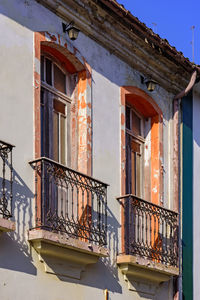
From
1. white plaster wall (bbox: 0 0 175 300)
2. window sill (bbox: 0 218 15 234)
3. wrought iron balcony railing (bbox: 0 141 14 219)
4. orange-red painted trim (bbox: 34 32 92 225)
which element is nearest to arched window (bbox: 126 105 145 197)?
white plaster wall (bbox: 0 0 175 300)

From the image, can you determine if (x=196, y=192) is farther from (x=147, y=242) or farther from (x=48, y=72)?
(x=48, y=72)

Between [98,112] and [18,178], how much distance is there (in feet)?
8.31

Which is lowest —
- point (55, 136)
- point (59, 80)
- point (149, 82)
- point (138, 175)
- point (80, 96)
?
point (138, 175)

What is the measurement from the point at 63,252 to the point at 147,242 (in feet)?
8.07

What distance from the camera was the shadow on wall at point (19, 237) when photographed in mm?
10086

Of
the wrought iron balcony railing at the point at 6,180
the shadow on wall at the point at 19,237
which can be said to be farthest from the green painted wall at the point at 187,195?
the wrought iron balcony railing at the point at 6,180

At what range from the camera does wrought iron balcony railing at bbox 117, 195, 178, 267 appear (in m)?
12.5

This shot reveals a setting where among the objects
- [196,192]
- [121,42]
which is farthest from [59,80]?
[196,192]

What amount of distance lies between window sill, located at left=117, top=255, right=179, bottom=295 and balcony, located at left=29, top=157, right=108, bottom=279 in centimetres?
60

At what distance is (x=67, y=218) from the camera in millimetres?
11289

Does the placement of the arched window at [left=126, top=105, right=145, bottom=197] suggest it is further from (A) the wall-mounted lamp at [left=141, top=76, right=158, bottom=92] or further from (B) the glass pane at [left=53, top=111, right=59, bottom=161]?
(B) the glass pane at [left=53, top=111, right=59, bottom=161]

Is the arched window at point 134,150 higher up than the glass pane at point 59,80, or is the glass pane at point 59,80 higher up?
the glass pane at point 59,80

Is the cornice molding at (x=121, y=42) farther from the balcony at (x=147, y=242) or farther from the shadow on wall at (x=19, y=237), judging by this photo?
the shadow on wall at (x=19, y=237)

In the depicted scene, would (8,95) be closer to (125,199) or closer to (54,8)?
(54,8)
